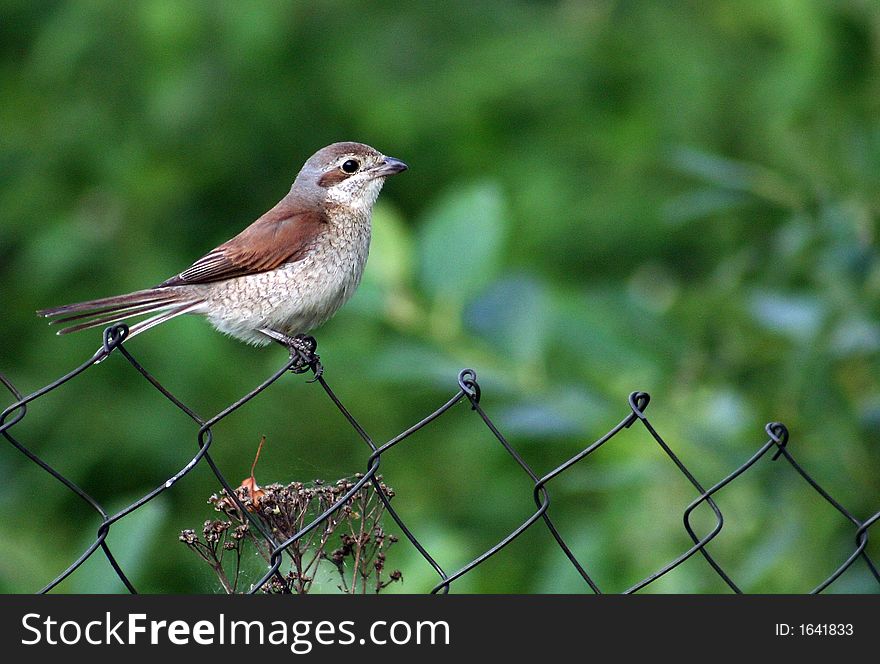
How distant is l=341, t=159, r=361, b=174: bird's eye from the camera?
3.94 m

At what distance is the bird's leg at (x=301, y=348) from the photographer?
10.4ft

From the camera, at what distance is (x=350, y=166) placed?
3945 mm

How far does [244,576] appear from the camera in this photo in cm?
256

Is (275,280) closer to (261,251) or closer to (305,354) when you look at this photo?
(261,251)

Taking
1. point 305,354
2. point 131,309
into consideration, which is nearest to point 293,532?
point 305,354

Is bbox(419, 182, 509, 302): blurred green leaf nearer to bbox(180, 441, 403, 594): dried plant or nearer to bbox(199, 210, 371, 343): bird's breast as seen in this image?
bbox(199, 210, 371, 343): bird's breast

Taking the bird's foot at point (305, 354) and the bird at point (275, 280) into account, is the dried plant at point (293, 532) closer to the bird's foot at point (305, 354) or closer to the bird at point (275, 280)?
the bird's foot at point (305, 354)

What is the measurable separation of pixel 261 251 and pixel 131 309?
44 centimetres

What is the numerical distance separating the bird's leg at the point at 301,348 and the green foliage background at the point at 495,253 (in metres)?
0.44

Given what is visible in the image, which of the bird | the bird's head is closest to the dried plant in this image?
the bird

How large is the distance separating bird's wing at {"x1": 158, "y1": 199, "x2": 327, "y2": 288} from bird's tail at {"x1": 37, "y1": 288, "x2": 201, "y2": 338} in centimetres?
7

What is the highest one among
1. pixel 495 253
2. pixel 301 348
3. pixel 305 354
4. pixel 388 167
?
pixel 388 167
